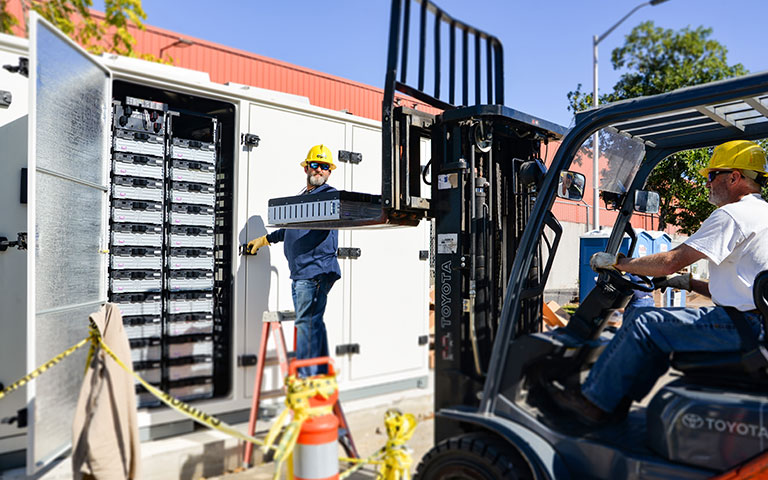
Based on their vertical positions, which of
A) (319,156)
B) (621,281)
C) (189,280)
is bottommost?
(189,280)

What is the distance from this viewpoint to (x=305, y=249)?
16.0 ft

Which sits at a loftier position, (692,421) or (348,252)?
(348,252)

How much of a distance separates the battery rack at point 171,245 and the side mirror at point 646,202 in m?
3.04

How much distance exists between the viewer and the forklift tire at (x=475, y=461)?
9.08ft

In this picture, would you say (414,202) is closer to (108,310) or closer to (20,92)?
(108,310)

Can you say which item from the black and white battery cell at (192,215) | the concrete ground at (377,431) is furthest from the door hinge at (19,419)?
the black and white battery cell at (192,215)

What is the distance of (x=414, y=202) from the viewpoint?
11.5ft

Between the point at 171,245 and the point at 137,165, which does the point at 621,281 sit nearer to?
the point at 171,245

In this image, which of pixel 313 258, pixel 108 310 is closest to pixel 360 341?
pixel 313 258

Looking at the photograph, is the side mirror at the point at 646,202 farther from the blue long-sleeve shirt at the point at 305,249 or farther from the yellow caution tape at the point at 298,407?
the blue long-sleeve shirt at the point at 305,249

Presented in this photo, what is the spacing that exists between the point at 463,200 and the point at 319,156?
6.25 feet

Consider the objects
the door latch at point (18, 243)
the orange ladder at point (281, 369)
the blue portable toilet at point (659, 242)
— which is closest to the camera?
the door latch at point (18, 243)

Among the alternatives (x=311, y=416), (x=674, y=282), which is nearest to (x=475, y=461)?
(x=311, y=416)

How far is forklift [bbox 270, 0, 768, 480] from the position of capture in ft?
8.30
